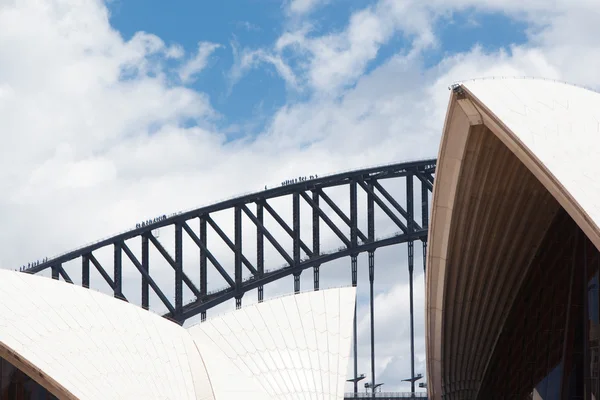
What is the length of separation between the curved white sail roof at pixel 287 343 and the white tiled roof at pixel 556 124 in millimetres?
13246

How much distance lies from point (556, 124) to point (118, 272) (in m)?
50.6

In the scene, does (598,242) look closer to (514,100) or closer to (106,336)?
(514,100)

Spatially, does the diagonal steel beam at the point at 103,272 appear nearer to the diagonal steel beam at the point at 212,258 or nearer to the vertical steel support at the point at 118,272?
the vertical steel support at the point at 118,272

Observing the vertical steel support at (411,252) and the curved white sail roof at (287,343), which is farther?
the vertical steel support at (411,252)

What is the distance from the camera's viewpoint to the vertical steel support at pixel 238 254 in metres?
81.6

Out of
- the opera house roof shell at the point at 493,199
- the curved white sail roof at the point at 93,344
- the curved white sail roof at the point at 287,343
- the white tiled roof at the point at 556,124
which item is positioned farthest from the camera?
the curved white sail roof at the point at 287,343

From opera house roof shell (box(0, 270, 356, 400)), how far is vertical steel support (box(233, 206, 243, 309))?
34493 mm

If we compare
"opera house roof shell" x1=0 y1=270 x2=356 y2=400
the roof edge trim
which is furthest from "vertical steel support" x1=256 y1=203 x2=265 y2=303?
the roof edge trim

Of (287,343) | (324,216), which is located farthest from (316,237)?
(287,343)

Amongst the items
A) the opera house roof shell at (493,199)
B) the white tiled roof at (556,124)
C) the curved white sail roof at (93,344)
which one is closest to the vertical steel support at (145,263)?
the opera house roof shell at (493,199)

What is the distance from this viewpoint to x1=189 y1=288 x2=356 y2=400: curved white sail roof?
43438 millimetres

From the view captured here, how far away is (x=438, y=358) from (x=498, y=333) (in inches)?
123

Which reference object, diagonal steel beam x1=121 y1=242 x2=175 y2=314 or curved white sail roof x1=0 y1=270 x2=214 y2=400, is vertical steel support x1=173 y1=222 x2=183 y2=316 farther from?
curved white sail roof x1=0 y1=270 x2=214 y2=400

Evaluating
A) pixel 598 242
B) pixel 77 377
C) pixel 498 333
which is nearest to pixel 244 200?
pixel 498 333
